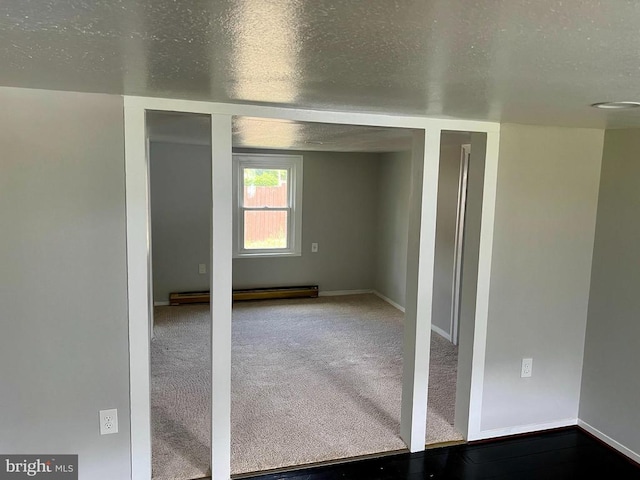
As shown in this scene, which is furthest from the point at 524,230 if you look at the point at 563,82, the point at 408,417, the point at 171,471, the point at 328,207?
the point at 328,207

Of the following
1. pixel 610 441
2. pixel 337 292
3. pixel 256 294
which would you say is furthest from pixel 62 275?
pixel 337 292

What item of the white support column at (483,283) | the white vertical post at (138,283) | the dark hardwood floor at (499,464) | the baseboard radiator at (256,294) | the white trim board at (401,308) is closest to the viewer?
the white vertical post at (138,283)

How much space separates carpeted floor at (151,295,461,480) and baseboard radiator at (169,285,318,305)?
17 centimetres

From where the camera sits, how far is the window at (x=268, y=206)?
6.13 m

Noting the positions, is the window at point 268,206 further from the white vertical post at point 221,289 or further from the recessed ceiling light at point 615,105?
the recessed ceiling light at point 615,105

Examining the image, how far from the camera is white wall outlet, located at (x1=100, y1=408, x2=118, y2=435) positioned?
7.73ft

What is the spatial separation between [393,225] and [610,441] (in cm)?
351

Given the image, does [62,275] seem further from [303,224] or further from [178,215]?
[303,224]

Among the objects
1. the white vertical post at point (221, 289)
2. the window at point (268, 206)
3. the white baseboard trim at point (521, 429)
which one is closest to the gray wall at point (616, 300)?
the white baseboard trim at point (521, 429)

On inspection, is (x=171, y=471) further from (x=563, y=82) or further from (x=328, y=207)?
Result: (x=328, y=207)

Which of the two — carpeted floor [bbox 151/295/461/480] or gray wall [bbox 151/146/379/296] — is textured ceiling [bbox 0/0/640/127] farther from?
gray wall [bbox 151/146/379/296]

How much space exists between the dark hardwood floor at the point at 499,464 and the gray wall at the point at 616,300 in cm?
19

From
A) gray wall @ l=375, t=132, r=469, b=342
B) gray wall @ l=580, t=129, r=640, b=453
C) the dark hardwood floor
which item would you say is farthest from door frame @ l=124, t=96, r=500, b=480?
gray wall @ l=375, t=132, r=469, b=342

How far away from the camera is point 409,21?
1.02 m
